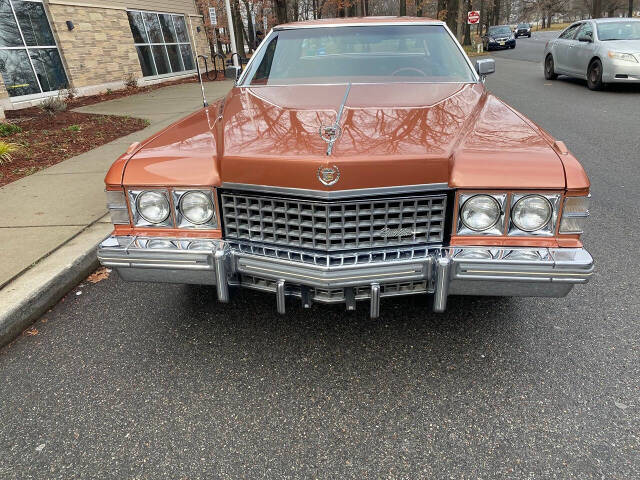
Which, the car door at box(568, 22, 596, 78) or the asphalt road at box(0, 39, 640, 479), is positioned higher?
the car door at box(568, 22, 596, 78)

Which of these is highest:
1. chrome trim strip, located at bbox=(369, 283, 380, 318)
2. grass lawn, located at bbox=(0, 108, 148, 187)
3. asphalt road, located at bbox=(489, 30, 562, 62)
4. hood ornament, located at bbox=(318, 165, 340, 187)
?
hood ornament, located at bbox=(318, 165, 340, 187)

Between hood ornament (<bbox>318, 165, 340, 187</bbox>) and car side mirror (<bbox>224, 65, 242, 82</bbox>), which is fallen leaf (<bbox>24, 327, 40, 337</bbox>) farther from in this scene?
car side mirror (<bbox>224, 65, 242, 82</bbox>)

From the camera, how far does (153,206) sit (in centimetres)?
240

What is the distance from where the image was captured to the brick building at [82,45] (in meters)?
11.1

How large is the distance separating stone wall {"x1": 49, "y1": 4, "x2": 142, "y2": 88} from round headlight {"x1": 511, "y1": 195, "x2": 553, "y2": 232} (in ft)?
45.1

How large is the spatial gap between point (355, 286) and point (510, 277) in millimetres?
726

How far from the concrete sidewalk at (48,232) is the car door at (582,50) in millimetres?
10476

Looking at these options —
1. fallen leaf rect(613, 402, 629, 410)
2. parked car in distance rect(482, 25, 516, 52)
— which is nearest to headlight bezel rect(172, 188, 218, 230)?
fallen leaf rect(613, 402, 629, 410)

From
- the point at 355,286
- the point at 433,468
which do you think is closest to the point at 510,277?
the point at 355,286

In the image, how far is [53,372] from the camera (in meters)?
2.51

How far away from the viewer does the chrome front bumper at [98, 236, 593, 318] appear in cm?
215

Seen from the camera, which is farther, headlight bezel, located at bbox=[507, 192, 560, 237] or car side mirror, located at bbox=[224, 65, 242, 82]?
car side mirror, located at bbox=[224, 65, 242, 82]

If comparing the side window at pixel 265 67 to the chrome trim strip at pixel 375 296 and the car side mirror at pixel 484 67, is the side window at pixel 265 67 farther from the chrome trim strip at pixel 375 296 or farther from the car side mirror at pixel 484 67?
the chrome trim strip at pixel 375 296

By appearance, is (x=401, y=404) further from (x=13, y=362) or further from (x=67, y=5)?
(x=67, y=5)
